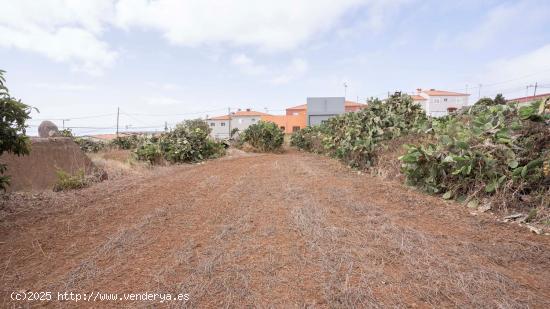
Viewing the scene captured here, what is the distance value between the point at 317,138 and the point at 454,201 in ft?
34.5

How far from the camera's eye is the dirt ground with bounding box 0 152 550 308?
201 centimetres

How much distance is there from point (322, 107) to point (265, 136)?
21464 millimetres

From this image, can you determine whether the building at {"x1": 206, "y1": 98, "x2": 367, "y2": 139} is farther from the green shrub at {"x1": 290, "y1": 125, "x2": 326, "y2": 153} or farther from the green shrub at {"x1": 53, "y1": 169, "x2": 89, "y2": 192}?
the green shrub at {"x1": 53, "y1": 169, "x2": 89, "y2": 192}

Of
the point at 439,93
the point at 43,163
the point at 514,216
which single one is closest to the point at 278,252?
the point at 514,216

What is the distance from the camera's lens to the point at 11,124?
3.70 metres

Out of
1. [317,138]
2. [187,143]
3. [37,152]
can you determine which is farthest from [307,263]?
[317,138]

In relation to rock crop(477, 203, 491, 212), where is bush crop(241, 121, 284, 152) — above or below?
above

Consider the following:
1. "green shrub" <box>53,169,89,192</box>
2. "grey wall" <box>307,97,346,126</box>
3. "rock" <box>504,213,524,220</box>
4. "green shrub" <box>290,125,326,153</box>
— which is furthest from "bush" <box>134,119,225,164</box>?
"grey wall" <box>307,97,346,126</box>

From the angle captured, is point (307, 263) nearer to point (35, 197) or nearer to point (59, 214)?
point (59, 214)

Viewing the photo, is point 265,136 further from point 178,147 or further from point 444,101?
point 444,101

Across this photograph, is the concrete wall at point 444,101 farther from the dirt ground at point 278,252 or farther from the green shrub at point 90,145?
the dirt ground at point 278,252

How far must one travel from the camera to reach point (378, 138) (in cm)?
723

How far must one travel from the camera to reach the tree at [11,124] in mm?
3570

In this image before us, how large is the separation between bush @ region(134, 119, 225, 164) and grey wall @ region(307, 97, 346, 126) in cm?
2394
